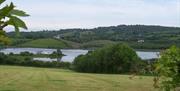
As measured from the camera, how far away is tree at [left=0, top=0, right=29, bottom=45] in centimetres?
139

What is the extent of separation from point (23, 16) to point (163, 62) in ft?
12.2

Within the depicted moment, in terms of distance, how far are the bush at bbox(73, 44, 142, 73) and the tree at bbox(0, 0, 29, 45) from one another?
59.9 metres

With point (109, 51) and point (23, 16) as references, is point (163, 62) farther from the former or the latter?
point (109, 51)

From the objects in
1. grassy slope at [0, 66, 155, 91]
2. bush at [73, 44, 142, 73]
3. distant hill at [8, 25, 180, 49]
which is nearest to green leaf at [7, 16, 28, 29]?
grassy slope at [0, 66, 155, 91]

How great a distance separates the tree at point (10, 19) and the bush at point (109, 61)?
59915 millimetres

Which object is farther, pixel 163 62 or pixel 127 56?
pixel 127 56

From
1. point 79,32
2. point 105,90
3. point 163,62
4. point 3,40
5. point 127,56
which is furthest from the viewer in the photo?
point 79,32

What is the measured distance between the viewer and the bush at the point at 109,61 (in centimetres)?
6238

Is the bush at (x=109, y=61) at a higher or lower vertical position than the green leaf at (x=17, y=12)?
lower

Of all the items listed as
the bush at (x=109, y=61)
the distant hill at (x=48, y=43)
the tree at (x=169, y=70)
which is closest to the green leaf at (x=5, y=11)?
the tree at (x=169, y=70)

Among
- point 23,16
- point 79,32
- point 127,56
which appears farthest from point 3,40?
point 79,32

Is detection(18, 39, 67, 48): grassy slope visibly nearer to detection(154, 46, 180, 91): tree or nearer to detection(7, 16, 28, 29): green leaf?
detection(154, 46, 180, 91): tree

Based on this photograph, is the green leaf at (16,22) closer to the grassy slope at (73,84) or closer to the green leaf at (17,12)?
the green leaf at (17,12)

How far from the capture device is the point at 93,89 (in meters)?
22.9
